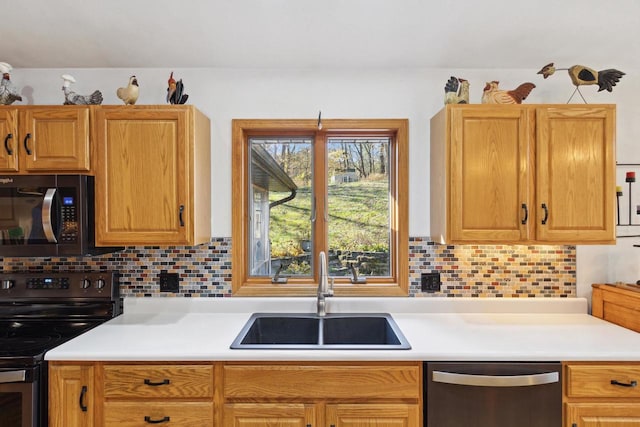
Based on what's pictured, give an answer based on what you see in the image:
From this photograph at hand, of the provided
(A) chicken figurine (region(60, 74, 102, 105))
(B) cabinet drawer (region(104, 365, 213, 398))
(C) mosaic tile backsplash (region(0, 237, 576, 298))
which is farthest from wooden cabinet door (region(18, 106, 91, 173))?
(B) cabinet drawer (region(104, 365, 213, 398))

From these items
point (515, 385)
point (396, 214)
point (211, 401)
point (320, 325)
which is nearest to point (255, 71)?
point (396, 214)

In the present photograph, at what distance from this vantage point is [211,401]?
157cm

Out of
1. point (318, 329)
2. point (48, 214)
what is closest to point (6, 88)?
point (48, 214)

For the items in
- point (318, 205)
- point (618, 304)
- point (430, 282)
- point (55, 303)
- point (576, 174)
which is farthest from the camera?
point (318, 205)

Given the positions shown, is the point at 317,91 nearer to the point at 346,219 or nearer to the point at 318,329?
the point at 346,219

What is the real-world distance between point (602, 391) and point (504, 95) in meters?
1.39

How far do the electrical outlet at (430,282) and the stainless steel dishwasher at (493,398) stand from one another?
681mm

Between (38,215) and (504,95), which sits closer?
(38,215)

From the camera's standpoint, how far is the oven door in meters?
1.50

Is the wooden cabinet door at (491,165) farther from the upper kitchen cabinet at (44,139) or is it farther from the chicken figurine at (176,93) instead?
the upper kitchen cabinet at (44,139)

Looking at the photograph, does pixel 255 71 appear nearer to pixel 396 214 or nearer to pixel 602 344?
pixel 396 214

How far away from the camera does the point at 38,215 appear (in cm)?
179

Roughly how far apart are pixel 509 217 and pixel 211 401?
1.59m

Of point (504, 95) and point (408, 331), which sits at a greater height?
point (504, 95)
